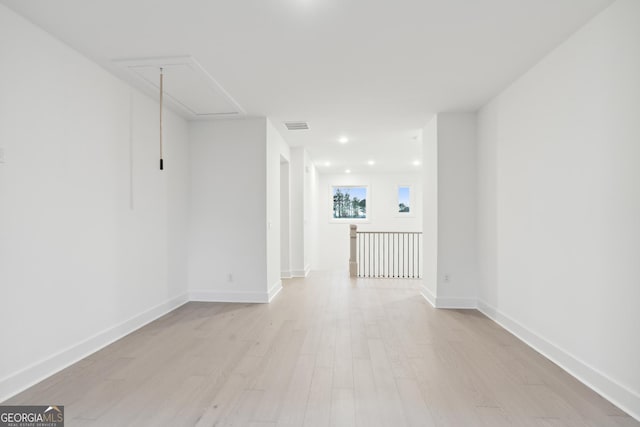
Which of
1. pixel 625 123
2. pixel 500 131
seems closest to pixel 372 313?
pixel 500 131

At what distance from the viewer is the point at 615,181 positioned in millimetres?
1942

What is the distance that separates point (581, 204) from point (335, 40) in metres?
2.17

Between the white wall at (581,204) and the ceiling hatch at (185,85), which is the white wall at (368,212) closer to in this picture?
the ceiling hatch at (185,85)

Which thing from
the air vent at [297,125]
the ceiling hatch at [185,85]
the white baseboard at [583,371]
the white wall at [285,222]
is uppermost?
the ceiling hatch at [185,85]

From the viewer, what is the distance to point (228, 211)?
4230 mm

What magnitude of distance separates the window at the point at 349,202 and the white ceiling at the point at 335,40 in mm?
5824

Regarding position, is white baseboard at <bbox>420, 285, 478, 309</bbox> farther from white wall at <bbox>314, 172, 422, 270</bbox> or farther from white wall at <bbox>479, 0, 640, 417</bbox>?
white wall at <bbox>314, 172, 422, 270</bbox>

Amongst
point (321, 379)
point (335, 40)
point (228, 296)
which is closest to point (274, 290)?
point (228, 296)

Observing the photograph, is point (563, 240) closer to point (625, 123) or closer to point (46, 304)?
point (625, 123)

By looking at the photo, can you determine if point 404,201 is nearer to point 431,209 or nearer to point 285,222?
point 285,222

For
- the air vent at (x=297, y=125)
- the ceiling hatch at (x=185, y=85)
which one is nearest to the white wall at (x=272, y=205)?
the air vent at (x=297, y=125)

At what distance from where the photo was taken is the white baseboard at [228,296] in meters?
4.20

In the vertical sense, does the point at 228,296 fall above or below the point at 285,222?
below

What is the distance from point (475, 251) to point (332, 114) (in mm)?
2562
